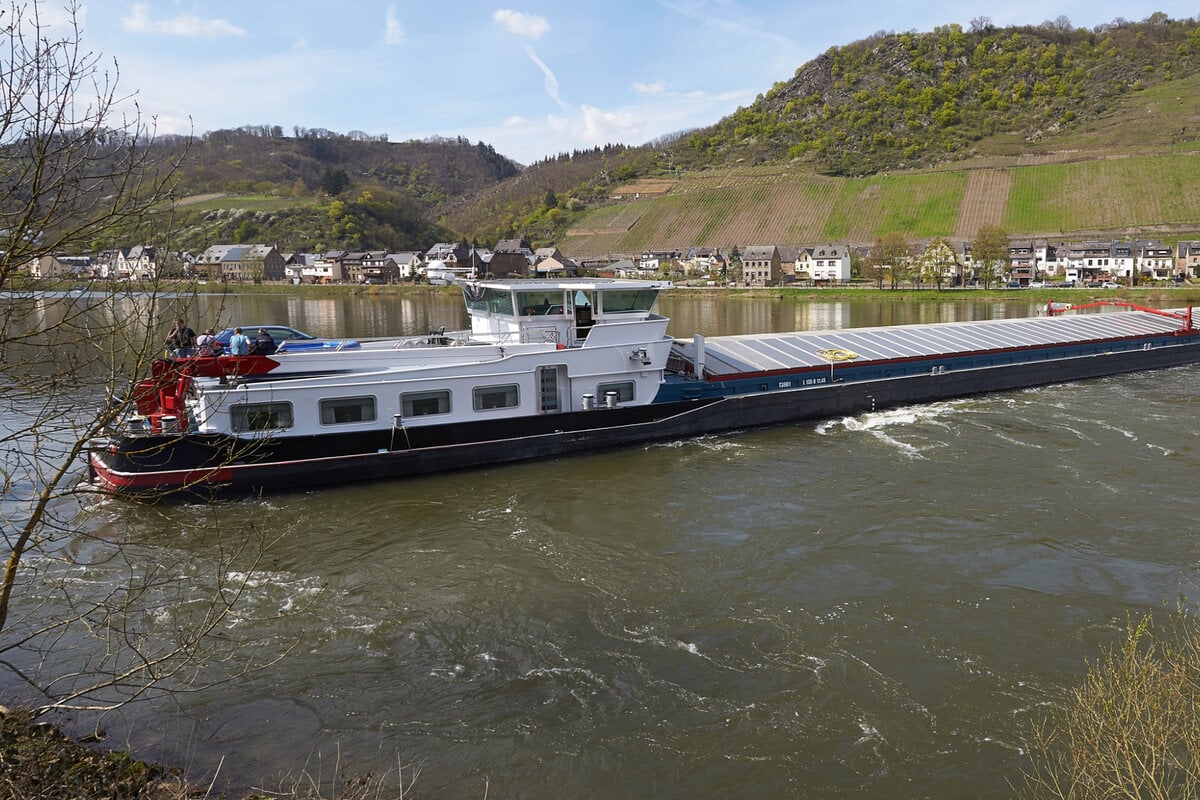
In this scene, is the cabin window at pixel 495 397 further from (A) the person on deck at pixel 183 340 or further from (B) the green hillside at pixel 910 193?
(B) the green hillside at pixel 910 193

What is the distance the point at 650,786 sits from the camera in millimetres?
8258

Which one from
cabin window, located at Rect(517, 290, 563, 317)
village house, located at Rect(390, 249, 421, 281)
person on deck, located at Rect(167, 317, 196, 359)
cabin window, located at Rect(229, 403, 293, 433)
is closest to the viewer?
person on deck, located at Rect(167, 317, 196, 359)

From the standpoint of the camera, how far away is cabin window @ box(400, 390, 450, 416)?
733 inches

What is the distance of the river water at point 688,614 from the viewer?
8.71m

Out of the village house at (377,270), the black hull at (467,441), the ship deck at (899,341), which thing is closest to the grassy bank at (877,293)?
the village house at (377,270)

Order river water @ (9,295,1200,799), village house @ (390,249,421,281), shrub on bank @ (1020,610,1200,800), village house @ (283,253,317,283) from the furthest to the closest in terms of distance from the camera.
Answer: village house @ (283,253,317,283)
village house @ (390,249,421,281)
river water @ (9,295,1200,799)
shrub on bank @ (1020,610,1200,800)

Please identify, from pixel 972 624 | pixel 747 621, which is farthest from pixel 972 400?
pixel 747 621

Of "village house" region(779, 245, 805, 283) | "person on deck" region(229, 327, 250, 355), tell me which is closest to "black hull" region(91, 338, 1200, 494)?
"person on deck" region(229, 327, 250, 355)

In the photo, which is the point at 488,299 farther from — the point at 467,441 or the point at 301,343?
the point at 301,343

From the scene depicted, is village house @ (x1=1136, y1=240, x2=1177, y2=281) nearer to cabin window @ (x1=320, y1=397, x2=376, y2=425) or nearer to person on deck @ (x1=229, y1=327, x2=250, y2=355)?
cabin window @ (x1=320, y1=397, x2=376, y2=425)

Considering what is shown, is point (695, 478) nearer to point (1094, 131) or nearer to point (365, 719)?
point (365, 719)

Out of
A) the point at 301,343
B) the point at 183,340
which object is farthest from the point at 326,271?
the point at 183,340

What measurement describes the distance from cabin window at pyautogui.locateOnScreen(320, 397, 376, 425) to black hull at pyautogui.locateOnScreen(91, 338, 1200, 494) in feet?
1.42

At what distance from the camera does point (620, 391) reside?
21.4 metres
